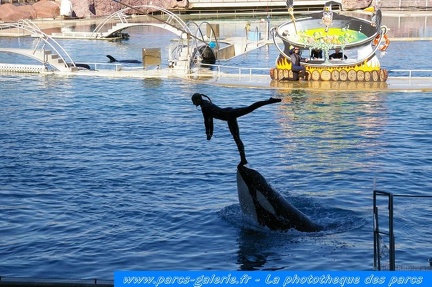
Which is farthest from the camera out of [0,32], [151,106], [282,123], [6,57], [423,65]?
[0,32]

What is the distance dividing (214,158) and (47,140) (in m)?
7.46

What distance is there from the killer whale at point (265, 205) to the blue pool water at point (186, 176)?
30 centimetres

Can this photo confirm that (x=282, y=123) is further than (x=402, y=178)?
Yes

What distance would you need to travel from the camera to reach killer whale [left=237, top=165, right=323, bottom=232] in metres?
19.1

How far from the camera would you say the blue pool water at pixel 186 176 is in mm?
18938

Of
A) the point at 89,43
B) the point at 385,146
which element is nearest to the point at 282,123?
the point at 385,146

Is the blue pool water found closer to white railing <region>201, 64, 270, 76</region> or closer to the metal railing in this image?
white railing <region>201, 64, 270, 76</region>

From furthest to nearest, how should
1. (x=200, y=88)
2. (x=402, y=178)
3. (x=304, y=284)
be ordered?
Result: (x=200, y=88) → (x=402, y=178) → (x=304, y=284)

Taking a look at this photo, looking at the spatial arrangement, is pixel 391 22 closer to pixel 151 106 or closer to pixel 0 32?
pixel 0 32

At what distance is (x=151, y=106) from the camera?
137 feet

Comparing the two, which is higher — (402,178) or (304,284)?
(304,284)

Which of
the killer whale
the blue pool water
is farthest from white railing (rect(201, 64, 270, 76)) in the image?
the killer whale

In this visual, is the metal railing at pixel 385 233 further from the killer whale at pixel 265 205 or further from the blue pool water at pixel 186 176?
the killer whale at pixel 265 205

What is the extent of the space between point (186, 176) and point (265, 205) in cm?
824
